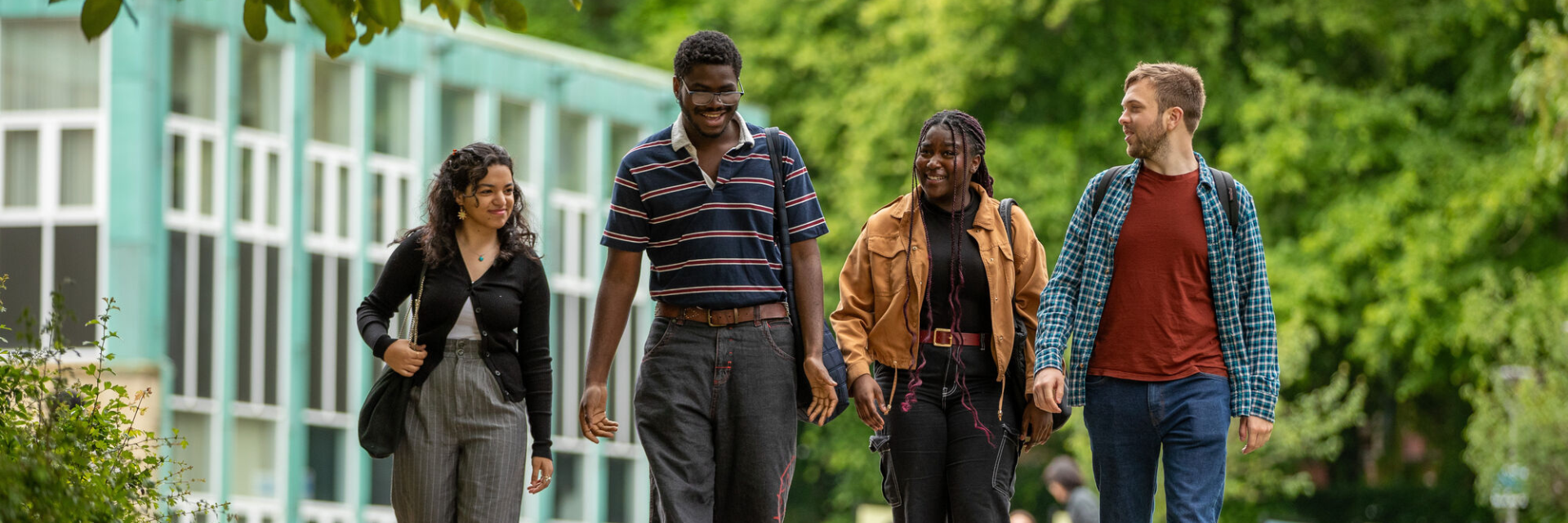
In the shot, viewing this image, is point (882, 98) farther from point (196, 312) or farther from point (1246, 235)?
point (1246, 235)

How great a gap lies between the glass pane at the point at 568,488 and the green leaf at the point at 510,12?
2386 centimetres

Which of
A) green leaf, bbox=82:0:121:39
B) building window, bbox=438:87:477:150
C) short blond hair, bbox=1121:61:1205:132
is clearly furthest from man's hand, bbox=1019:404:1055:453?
building window, bbox=438:87:477:150

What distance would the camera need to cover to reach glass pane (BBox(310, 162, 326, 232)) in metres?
25.7

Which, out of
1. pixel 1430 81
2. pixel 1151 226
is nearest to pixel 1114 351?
pixel 1151 226

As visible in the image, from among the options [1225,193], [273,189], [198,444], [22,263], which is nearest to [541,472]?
[1225,193]

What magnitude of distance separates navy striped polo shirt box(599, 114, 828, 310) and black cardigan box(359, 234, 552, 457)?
0.44m

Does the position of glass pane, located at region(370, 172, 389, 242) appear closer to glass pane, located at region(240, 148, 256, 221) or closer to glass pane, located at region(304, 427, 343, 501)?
glass pane, located at region(240, 148, 256, 221)

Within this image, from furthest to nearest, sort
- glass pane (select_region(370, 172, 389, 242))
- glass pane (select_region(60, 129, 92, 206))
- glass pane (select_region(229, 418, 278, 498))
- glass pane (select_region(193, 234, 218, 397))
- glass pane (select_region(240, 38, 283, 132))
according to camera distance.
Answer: glass pane (select_region(370, 172, 389, 242))
glass pane (select_region(240, 38, 283, 132))
glass pane (select_region(229, 418, 278, 498))
glass pane (select_region(193, 234, 218, 397))
glass pane (select_region(60, 129, 92, 206))

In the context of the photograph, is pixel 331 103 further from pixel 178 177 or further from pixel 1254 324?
pixel 1254 324

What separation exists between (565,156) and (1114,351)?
949 inches

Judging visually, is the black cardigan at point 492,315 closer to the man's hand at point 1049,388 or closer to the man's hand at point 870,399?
the man's hand at point 870,399

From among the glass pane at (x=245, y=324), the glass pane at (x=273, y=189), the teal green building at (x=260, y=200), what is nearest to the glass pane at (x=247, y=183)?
the teal green building at (x=260, y=200)

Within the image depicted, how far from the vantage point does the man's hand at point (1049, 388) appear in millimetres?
6301

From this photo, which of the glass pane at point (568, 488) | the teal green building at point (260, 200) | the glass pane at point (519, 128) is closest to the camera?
the teal green building at point (260, 200)
